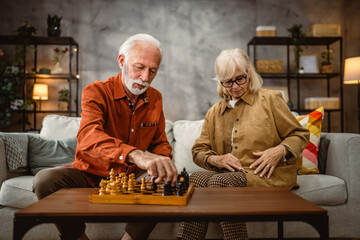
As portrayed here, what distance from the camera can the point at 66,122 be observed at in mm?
2578

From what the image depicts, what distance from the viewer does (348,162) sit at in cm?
205

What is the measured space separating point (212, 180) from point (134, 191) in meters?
0.52

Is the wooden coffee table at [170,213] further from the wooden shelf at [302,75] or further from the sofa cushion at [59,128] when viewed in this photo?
the wooden shelf at [302,75]

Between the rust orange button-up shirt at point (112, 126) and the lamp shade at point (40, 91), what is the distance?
249cm

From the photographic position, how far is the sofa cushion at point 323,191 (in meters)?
1.96

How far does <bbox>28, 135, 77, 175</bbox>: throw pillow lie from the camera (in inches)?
87.4

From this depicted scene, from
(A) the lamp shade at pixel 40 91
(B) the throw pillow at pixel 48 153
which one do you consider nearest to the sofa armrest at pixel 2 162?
(B) the throw pillow at pixel 48 153

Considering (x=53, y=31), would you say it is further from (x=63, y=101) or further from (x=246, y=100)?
(x=246, y=100)

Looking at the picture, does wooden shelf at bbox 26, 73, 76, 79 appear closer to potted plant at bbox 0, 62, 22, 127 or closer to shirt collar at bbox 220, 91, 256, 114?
potted plant at bbox 0, 62, 22, 127

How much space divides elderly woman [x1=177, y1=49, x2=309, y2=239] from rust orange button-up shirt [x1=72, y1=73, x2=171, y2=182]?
1.04ft

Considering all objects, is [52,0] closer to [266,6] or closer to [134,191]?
[266,6]

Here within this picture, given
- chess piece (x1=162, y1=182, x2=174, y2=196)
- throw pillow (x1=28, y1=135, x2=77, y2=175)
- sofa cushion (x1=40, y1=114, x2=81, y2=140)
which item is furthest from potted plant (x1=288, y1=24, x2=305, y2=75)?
chess piece (x1=162, y1=182, x2=174, y2=196)

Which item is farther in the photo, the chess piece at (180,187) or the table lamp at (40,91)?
the table lamp at (40,91)

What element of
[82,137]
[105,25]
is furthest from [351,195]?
[105,25]
